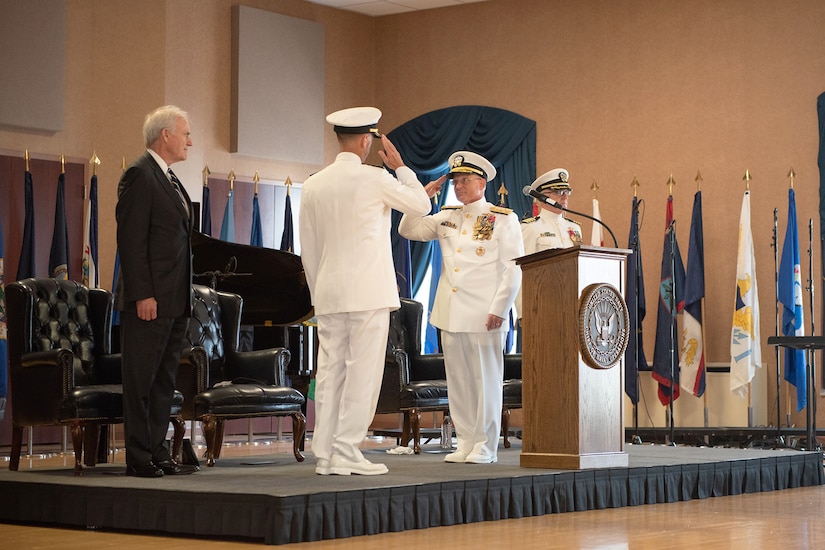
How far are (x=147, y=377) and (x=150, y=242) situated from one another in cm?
54

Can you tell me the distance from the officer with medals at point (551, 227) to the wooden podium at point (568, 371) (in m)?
1.02

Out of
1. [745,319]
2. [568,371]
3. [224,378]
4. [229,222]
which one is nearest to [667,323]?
[745,319]

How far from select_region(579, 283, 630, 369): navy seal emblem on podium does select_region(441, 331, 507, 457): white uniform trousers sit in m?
0.56

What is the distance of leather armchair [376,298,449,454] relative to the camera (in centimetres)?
689

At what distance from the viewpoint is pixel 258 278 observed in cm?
742

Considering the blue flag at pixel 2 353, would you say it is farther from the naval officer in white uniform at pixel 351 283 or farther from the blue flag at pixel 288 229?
the naval officer in white uniform at pixel 351 283

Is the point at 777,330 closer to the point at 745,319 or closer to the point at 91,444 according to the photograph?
the point at 745,319

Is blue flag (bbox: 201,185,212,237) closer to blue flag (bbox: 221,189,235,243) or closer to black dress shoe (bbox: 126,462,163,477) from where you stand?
blue flag (bbox: 221,189,235,243)

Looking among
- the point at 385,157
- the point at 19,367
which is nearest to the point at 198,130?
the point at 19,367

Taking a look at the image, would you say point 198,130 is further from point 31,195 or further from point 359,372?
point 359,372

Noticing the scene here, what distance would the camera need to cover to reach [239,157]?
10.5m

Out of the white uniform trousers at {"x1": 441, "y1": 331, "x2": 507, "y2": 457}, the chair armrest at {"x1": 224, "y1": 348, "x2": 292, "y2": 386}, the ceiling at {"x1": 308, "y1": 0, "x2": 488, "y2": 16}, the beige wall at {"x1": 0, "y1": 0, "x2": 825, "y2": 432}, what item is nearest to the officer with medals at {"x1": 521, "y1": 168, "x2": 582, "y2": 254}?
the white uniform trousers at {"x1": 441, "y1": 331, "x2": 507, "y2": 457}

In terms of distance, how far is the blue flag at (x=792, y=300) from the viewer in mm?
8914

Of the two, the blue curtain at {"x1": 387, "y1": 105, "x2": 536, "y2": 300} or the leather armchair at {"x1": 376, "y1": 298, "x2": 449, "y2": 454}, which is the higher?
the blue curtain at {"x1": 387, "y1": 105, "x2": 536, "y2": 300}
